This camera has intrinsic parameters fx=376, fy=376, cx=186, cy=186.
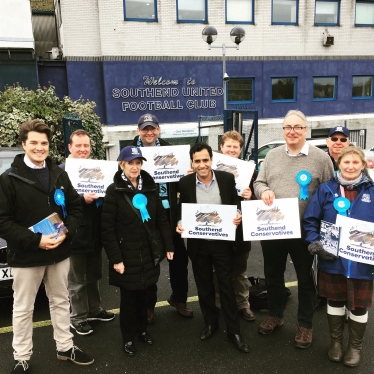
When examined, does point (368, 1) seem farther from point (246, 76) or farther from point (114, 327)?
point (114, 327)

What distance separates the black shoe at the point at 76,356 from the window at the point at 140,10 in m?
14.7

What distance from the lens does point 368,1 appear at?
60.7 feet

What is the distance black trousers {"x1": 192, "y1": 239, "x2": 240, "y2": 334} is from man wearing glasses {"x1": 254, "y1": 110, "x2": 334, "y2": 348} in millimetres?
461

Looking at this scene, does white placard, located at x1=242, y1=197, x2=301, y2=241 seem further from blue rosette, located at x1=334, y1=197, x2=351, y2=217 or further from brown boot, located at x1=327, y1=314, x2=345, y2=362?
brown boot, located at x1=327, y1=314, x2=345, y2=362

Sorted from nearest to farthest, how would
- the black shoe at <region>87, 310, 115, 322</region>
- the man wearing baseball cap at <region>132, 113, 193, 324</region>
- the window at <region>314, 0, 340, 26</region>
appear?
the man wearing baseball cap at <region>132, 113, 193, 324</region> < the black shoe at <region>87, 310, 115, 322</region> < the window at <region>314, 0, 340, 26</region>

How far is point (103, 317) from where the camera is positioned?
14.0 ft

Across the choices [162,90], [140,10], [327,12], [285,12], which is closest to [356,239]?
[162,90]

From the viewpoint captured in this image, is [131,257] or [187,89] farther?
[187,89]

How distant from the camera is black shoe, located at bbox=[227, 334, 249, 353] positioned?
361cm

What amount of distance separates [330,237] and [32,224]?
2536 millimetres

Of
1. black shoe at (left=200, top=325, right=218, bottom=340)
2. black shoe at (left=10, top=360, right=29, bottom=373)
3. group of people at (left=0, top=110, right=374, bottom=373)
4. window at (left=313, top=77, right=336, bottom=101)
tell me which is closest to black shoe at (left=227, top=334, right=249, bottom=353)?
group of people at (left=0, top=110, right=374, bottom=373)

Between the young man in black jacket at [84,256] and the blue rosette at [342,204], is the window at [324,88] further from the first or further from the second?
the young man in black jacket at [84,256]

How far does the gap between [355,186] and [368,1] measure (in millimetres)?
19329

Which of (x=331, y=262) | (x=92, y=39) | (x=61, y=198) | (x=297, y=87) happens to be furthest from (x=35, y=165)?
(x=297, y=87)
